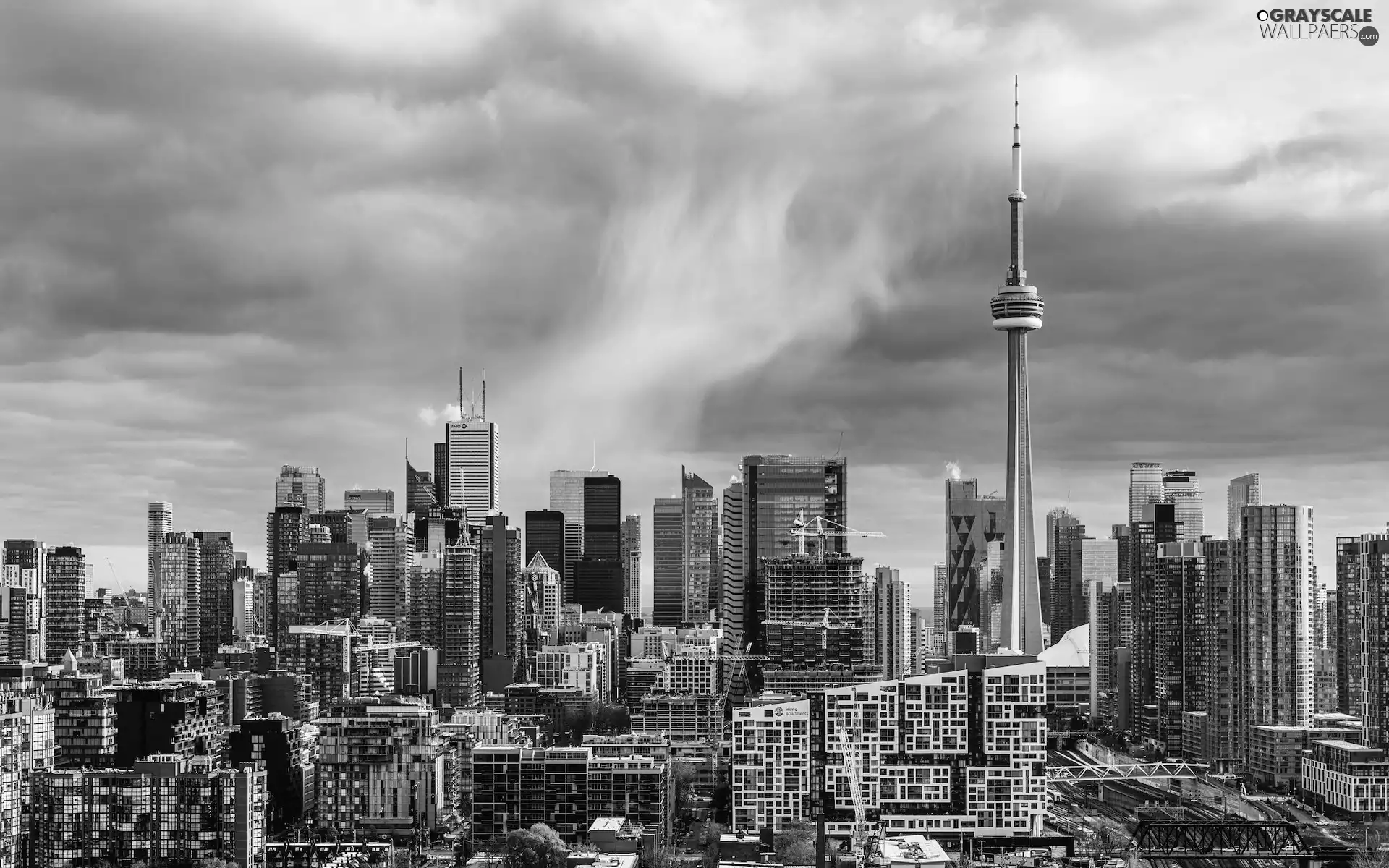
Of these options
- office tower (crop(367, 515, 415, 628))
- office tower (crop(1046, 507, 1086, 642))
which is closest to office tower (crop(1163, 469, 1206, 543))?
office tower (crop(1046, 507, 1086, 642))

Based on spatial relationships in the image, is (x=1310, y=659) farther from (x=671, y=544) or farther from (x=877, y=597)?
(x=671, y=544)

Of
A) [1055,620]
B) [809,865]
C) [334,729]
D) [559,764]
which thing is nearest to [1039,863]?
[809,865]

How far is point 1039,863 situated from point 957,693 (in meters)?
6.47

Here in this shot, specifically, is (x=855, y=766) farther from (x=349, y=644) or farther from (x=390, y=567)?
(x=390, y=567)

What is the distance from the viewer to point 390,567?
404 ft

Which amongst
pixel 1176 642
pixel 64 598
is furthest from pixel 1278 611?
pixel 64 598

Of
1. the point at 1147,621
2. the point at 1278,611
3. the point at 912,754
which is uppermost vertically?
the point at 1278,611

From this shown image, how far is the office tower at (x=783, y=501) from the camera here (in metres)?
112

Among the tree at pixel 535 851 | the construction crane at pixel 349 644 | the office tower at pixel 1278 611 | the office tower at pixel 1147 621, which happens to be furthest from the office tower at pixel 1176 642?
the tree at pixel 535 851

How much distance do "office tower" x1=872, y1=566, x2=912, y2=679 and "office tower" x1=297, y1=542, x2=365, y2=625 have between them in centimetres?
3305

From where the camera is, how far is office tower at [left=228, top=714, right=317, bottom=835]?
181 feet

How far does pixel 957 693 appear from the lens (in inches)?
2021

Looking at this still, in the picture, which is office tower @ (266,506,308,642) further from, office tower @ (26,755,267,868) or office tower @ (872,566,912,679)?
office tower @ (26,755,267,868)

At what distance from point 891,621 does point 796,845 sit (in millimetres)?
53022
